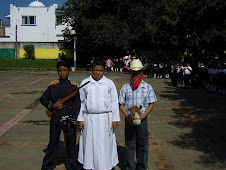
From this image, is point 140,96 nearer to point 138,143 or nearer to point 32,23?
point 138,143

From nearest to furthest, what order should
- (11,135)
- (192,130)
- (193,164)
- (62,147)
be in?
(193,164)
(62,147)
(11,135)
(192,130)

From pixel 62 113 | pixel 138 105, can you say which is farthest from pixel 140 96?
pixel 62 113

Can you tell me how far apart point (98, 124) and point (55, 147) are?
0.85 meters

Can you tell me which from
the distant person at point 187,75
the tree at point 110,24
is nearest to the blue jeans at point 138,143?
the distant person at point 187,75

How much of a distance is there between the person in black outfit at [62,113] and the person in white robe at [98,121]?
0.22m

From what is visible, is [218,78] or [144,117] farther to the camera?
[218,78]

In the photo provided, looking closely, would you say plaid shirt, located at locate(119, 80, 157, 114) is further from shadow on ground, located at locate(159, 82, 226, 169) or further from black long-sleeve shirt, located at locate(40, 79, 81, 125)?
shadow on ground, located at locate(159, 82, 226, 169)

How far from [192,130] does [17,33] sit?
126 feet

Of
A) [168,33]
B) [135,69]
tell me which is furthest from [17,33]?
[135,69]

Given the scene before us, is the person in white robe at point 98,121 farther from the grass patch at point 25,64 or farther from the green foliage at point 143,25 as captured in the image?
the grass patch at point 25,64

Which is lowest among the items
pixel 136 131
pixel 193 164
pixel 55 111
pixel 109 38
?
pixel 193 164

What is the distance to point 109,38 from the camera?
29.6 m

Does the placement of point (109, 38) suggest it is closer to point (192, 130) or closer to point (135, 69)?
point (192, 130)

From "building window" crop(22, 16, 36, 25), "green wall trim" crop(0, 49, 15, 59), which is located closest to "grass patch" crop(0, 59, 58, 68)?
"green wall trim" crop(0, 49, 15, 59)
